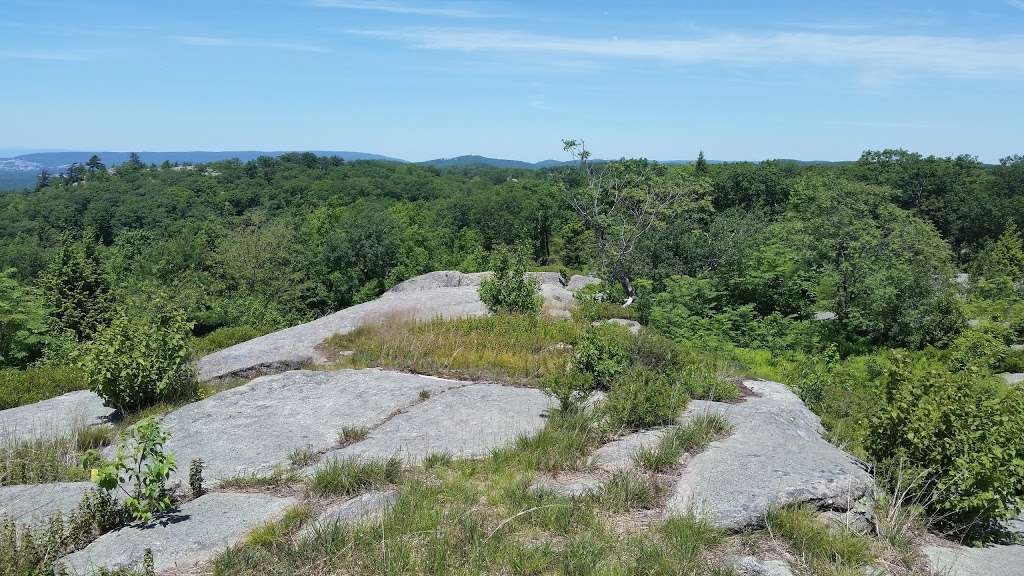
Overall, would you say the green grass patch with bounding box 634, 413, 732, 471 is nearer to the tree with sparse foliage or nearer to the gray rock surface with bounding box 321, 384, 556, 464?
the gray rock surface with bounding box 321, 384, 556, 464

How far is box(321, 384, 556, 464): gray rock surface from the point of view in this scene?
623 cm

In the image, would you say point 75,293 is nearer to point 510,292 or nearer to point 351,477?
point 510,292

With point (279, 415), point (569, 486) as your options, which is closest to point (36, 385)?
point (279, 415)

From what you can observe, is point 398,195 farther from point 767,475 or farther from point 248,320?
point 767,475

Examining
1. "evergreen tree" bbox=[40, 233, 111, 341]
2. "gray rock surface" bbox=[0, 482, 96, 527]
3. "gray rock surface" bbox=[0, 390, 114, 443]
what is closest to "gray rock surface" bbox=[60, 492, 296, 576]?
"gray rock surface" bbox=[0, 482, 96, 527]

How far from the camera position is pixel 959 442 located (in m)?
5.08

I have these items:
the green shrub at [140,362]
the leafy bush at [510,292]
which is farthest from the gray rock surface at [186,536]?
the leafy bush at [510,292]

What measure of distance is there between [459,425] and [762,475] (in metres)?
3.24

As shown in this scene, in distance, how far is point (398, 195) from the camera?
10350cm

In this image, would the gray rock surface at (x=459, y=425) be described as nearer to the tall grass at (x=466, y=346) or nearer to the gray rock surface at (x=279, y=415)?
the gray rock surface at (x=279, y=415)

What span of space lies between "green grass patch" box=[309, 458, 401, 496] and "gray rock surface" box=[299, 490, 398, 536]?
160 mm

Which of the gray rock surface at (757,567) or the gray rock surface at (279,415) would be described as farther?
the gray rock surface at (279,415)

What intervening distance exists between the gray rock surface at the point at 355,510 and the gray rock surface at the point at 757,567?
2.58 metres

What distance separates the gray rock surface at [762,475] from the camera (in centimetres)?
488
